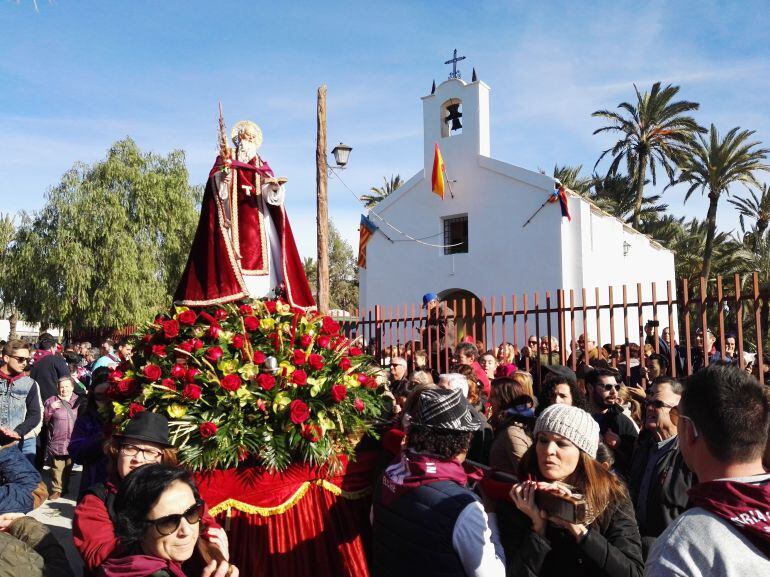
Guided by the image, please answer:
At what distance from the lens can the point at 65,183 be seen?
22188 millimetres

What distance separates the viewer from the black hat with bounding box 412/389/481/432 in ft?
8.51

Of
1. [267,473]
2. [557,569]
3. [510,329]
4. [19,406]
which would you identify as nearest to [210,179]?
[267,473]

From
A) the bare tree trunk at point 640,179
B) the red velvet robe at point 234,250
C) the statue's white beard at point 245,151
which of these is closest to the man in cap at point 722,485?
the red velvet robe at point 234,250

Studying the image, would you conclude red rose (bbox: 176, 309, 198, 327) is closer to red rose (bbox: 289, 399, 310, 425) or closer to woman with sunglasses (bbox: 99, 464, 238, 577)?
red rose (bbox: 289, 399, 310, 425)

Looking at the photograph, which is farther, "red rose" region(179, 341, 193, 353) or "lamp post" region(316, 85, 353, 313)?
"lamp post" region(316, 85, 353, 313)

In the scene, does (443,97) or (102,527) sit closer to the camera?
(102,527)

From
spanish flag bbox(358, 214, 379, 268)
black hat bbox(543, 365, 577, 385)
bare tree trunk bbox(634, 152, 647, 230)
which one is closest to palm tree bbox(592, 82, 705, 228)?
bare tree trunk bbox(634, 152, 647, 230)

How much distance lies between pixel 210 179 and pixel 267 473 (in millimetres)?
2651

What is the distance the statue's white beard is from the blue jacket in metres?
2.83

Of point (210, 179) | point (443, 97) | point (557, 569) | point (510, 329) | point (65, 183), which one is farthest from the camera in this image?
point (65, 183)

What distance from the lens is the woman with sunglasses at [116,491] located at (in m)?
2.66

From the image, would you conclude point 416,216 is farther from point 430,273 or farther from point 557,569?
point 557,569

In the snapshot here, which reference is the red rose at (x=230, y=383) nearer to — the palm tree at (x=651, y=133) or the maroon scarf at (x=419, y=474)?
the maroon scarf at (x=419, y=474)

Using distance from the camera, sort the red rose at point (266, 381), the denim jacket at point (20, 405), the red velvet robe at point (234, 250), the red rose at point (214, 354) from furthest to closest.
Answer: the denim jacket at point (20, 405), the red velvet robe at point (234, 250), the red rose at point (214, 354), the red rose at point (266, 381)
